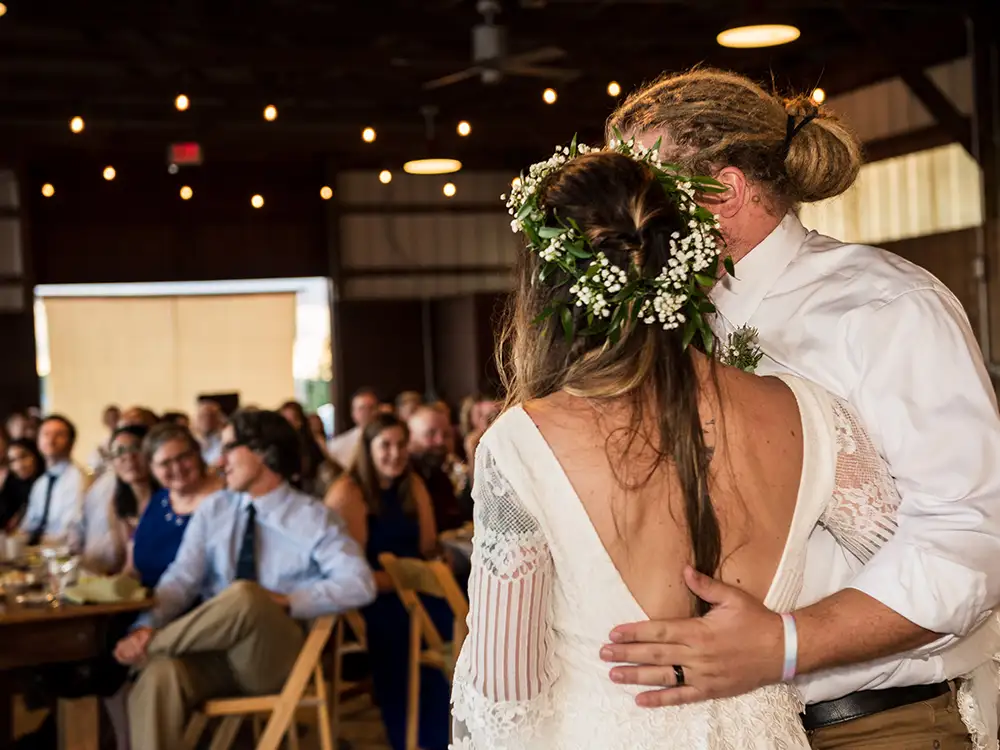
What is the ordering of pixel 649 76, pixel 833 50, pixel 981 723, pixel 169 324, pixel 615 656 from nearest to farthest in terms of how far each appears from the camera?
pixel 615 656 → pixel 981 723 → pixel 649 76 → pixel 833 50 → pixel 169 324

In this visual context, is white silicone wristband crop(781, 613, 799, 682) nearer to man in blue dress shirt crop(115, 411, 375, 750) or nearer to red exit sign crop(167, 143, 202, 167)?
man in blue dress shirt crop(115, 411, 375, 750)

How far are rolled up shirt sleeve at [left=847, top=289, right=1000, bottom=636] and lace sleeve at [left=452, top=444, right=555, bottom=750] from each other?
0.45 metres

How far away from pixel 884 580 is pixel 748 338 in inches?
16.9

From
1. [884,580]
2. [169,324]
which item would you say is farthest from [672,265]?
[169,324]

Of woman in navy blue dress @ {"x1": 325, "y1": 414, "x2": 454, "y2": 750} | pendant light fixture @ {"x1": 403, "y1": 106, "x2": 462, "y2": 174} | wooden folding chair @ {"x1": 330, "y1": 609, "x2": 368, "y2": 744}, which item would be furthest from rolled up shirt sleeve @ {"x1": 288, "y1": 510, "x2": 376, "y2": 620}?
pendant light fixture @ {"x1": 403, "y1": 106, "x2": 462, "y2": 174}

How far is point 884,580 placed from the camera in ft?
5.54

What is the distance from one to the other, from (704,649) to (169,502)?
446cm

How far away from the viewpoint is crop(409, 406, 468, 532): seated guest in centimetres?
736

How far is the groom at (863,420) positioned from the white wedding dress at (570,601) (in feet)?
0.11

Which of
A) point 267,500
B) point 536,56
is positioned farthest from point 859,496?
point 536,56

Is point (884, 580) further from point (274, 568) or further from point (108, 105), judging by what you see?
point (108, 105)

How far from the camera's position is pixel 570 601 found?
1608mm

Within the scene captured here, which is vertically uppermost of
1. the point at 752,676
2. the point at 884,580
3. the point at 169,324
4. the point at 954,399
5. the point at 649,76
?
the point at 649,76

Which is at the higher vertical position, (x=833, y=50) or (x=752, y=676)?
(x=833, y=50)
